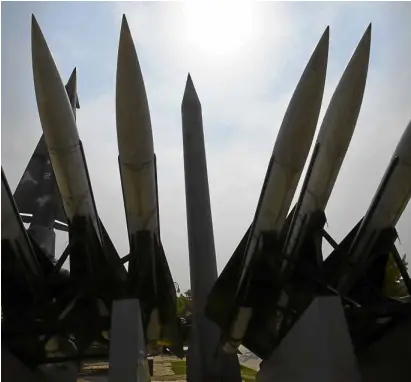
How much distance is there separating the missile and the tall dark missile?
262 cm

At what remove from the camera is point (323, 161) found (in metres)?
5.54

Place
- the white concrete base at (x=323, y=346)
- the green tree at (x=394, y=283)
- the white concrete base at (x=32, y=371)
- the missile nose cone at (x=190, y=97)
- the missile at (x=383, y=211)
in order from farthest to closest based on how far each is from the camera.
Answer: the green tree at (x=394, y=283), the missile nose cone at (x=190, y=97), the white concrete base at (x=32, y=371), the missile at (x=383, y=211), the white concrete base at (x=323, y=346)

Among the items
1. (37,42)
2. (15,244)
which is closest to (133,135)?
(37,42)

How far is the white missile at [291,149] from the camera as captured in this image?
5051 mm

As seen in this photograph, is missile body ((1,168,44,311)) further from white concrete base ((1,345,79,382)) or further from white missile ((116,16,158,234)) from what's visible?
white missile ((116,16,158,234))

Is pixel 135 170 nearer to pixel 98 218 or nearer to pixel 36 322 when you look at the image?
pixel 98 218

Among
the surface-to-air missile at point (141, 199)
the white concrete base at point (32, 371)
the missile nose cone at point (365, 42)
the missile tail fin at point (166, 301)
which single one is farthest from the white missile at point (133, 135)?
the white concrete base at point (32, 371)

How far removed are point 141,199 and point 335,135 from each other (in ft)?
8.14

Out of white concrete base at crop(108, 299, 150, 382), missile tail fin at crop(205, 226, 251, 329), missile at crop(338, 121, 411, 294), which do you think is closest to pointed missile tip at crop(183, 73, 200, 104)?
missile tail fin at crop(205, 226, 251, 329)

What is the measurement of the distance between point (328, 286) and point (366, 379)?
6.88 ft

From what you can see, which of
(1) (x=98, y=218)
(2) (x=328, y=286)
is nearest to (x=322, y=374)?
(2) (x=328, y=286)

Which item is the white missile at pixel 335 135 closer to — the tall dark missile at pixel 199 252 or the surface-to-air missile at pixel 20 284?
the tall dark missile at pixel 199 252

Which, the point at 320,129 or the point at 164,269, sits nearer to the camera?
the point at 320,129

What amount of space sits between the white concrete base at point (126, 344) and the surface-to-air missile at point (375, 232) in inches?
107
